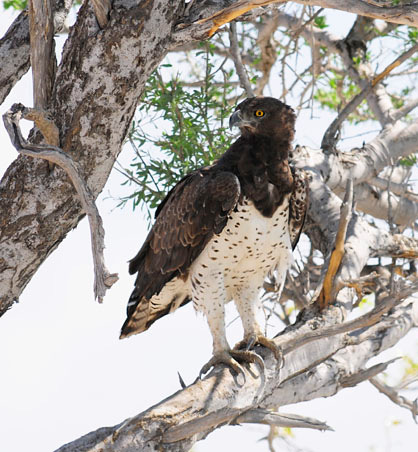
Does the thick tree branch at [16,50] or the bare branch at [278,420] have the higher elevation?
the thick tree branch at [16,50]

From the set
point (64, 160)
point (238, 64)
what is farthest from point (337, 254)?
point (64, 160)

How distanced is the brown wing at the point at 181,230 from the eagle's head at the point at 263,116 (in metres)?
0.41

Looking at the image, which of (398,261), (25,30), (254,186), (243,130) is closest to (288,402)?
(254,186)

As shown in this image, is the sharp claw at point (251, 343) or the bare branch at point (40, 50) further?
the sharp claw at point (251, 343)

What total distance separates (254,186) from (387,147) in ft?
9.28

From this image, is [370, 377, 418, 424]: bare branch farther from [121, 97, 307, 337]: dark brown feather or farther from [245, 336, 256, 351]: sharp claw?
[121, 97, 307, 337]: dark brown feather

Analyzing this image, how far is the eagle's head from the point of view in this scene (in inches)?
192

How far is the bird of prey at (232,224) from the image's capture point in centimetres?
468

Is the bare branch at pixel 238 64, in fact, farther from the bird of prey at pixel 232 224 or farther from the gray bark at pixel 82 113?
the gray bark at pixel 82 113

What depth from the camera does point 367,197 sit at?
7.21 m

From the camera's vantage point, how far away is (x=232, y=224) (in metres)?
4.71

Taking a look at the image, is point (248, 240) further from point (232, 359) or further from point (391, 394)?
point (391, 394)

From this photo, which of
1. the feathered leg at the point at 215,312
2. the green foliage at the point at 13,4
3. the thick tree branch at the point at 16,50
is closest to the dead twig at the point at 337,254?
the feathered leg at the point at 215,312

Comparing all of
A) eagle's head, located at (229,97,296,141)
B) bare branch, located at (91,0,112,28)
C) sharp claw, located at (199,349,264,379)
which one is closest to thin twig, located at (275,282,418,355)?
sharp claw, located at (199,349,264,379)
